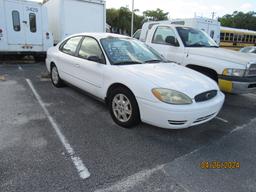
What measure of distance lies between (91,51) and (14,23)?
6.82 metres

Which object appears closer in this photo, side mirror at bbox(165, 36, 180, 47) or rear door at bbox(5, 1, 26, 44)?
side mirror at bbox(165, 36, 180, 47)

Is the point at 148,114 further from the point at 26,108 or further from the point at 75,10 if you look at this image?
the point at 75,10

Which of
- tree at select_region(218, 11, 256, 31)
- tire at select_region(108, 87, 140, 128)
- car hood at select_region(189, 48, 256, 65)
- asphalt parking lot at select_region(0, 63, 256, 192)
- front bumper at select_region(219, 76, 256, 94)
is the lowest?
asphalt parking lot at select_region(0, 63, 256, 192)

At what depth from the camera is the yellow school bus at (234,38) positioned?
63.6ft

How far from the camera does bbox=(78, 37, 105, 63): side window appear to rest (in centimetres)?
411

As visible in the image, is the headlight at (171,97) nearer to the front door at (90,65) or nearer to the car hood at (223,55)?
the front door at (90,65)

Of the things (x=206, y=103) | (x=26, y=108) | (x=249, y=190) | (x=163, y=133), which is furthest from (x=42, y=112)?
(x=249, y=190)

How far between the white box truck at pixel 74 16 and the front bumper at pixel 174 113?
326 inches

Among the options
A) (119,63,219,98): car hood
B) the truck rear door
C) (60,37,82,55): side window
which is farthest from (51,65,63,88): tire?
the truck rear door

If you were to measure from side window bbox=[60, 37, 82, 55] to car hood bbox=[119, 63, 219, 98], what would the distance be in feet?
6.04

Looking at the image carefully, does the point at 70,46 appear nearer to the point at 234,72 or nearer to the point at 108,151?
the point at 108,151

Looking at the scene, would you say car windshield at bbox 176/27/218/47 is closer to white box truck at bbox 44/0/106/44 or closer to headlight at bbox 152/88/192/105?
headlight at bbox 152/88/192/105

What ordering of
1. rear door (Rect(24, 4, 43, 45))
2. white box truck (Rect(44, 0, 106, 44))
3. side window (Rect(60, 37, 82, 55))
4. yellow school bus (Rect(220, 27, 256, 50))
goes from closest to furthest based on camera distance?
side window (Rect(60, 37, 82, 55)) < rear door (Rect(24, 4, 43, 45)) < white box truck (Rect(44, 0, 106, 44)) < yellow school bus (Rect(220, 27, 256, 50))

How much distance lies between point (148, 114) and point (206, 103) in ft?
3.00
